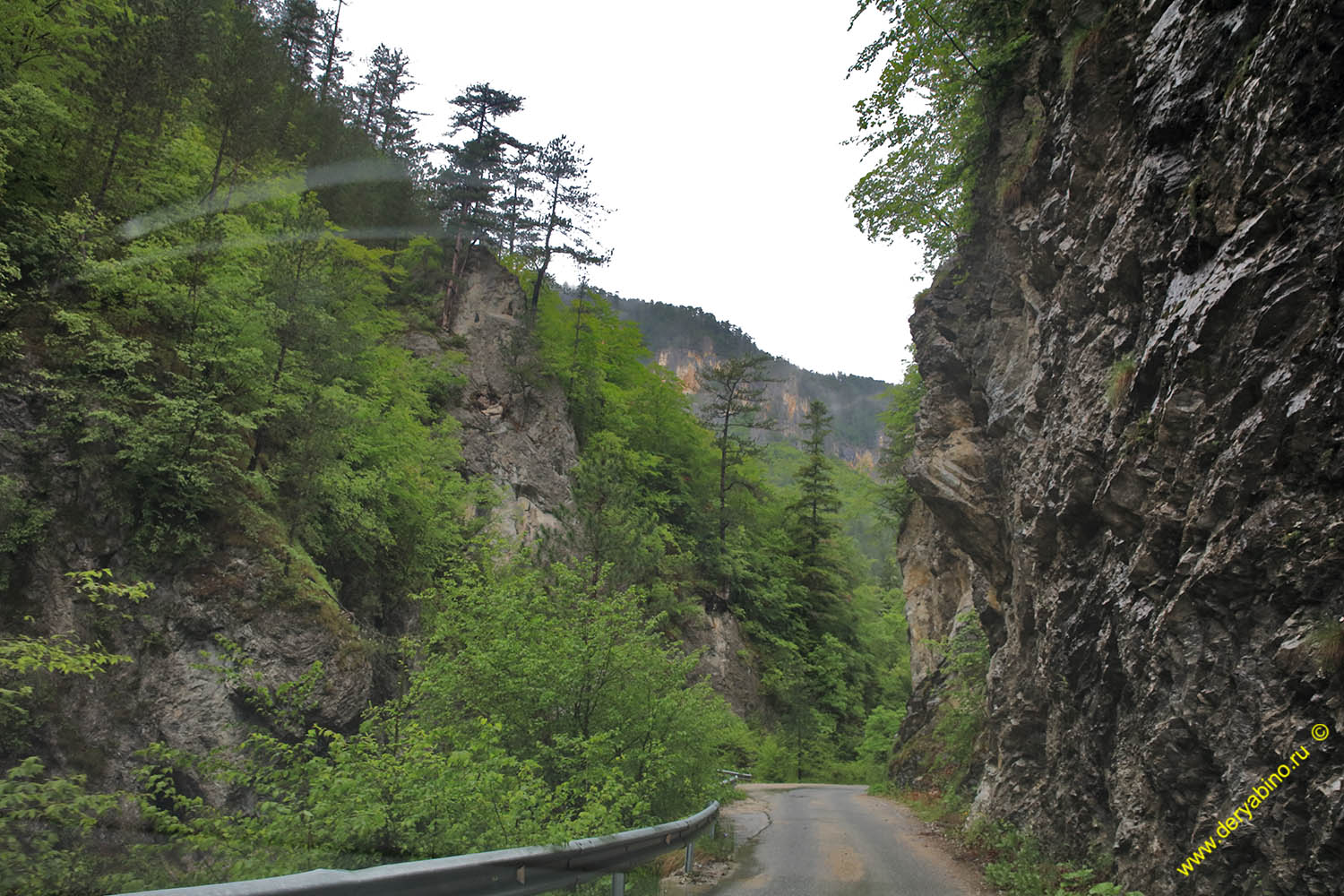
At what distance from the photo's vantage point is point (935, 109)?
13227mm

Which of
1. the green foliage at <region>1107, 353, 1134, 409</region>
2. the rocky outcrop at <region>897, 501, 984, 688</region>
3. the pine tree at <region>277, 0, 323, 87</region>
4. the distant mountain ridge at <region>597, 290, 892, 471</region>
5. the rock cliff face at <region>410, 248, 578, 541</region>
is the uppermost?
the distant mountain ridge at <region>597, 290, 892, 471</region>

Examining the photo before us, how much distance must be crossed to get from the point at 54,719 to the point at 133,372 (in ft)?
20.0

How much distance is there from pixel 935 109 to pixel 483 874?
1408cm

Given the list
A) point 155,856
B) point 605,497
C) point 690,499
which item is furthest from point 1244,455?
point 690,499

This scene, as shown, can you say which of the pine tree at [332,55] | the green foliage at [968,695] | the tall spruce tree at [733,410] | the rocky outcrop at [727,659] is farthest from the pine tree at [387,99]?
the green foliage at [968,695]

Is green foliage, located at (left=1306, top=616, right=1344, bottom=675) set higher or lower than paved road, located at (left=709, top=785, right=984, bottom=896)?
higher

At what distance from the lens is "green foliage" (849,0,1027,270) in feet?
37.1

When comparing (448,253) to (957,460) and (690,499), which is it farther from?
(957,460)

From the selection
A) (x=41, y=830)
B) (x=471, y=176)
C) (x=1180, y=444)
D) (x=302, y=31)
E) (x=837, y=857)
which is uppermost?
(x=302, y=31)

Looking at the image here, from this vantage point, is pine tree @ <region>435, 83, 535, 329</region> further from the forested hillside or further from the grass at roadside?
the grass at roadside

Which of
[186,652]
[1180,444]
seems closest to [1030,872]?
[1180,444]

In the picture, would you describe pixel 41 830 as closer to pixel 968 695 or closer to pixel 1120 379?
pixel 1120 379

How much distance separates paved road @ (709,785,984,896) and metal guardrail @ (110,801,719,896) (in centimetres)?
236

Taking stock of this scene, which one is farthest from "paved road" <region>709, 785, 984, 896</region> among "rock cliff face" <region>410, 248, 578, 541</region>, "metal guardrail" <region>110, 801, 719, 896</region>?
"rock cliff face" <region>410, 248, 578, 541</region>
